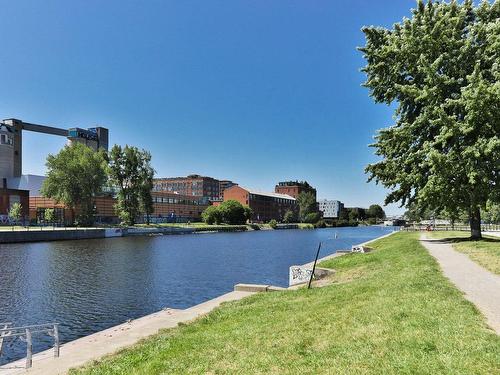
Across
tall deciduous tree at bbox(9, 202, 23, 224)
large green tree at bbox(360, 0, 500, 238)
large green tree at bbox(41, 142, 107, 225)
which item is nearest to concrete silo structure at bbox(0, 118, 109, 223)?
tall deciduous tree at bbox(9, 202, 23, 224)

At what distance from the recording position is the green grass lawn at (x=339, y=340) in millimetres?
7367

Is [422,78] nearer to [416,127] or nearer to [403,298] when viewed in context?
[416,127]

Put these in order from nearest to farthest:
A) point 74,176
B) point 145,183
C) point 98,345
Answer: point 98,345
point 74,176
point 145,183

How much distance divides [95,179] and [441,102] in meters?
86.5

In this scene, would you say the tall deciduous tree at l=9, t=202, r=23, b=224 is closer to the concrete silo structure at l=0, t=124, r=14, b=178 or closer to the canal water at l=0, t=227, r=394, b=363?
the concrete silo structure at l=0, t=124, r=14, b=178

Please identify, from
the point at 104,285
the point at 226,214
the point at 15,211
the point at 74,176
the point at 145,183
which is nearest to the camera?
the point at 104,285

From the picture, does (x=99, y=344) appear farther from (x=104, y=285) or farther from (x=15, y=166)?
(x=15, y=166)

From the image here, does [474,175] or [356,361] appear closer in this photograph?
[356,361]

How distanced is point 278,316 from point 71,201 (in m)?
96.6

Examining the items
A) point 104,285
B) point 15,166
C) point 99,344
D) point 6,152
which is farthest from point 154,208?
point 99,344

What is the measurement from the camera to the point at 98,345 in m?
12.0

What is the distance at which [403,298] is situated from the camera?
1181cm

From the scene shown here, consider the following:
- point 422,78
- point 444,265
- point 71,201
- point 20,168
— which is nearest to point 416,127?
point 422,78

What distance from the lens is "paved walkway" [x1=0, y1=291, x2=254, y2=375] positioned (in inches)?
405
